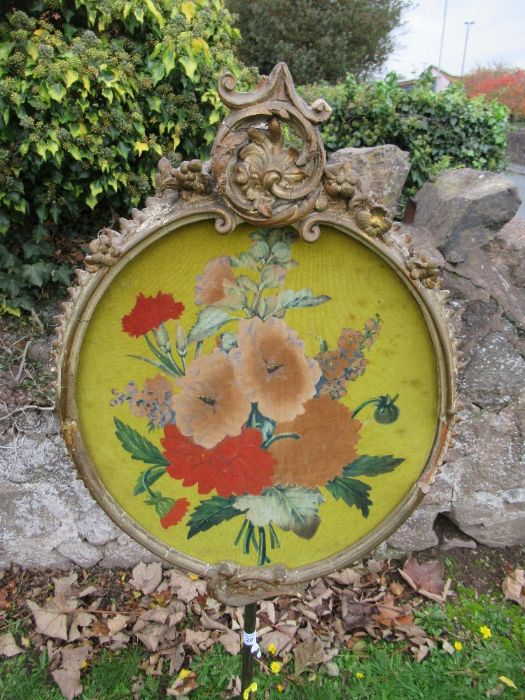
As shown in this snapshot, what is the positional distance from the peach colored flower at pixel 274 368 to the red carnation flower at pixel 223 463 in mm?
95

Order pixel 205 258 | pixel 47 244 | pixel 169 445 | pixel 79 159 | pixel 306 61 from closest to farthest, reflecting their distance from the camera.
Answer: pixel 205 258, pixel 169 445, pixel 79 159, pixel 47 244, pixel 306 61

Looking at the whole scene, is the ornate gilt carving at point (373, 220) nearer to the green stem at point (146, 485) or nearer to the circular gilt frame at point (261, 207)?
the circular gilt frame at point (261, 207)

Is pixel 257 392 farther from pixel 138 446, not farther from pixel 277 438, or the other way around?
pixel 138 446

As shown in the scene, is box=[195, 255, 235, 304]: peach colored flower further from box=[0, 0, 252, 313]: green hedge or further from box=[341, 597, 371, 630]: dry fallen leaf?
box=[341, 597, 371, 630]: dry fallen leaf

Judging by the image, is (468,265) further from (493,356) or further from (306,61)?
(306,61)

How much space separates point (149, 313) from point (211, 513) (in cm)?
54

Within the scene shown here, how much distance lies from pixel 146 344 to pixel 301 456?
1.55 ft

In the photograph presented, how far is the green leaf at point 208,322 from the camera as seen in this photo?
51.8 inches

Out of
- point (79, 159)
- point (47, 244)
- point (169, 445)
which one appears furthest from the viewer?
point (47, 244)

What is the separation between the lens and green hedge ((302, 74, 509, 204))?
129 inches

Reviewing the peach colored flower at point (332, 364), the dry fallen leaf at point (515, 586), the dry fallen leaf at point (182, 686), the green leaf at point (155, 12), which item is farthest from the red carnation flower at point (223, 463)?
the green leaf at point (155, 12)

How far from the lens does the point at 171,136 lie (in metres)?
2.61

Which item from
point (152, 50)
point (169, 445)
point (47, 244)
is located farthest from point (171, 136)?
point (169, 445)

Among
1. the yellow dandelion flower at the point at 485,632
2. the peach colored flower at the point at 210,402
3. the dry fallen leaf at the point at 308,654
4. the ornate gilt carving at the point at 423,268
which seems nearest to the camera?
the ornate gilt carving at the point at 423,268
